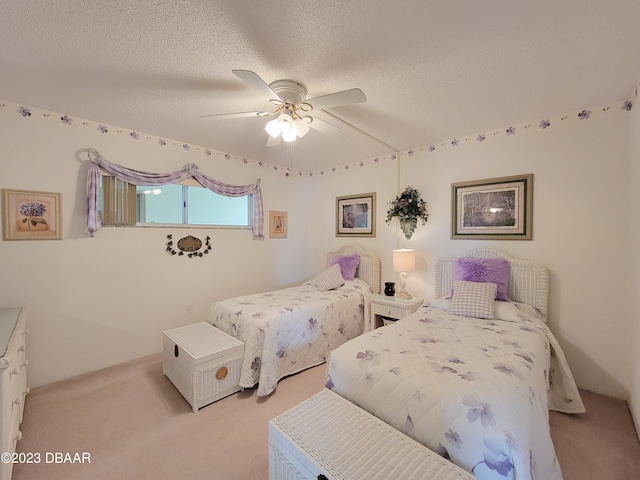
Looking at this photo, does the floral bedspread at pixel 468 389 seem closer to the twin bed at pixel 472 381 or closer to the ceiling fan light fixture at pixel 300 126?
the twin bed at pixel 472 381

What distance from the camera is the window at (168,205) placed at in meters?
2.64

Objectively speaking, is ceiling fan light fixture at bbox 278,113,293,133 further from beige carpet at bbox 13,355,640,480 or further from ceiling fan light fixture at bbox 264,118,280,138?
beige carpet at bbox 13,355,640,480

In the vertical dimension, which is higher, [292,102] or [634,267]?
[292,102]

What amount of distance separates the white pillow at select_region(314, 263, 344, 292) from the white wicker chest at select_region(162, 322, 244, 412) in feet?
4.23

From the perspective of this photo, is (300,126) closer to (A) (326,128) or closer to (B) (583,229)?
(A) (326,128)

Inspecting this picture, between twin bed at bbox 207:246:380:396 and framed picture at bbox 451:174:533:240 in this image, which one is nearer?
twin bed at bbox 207:246:380:396

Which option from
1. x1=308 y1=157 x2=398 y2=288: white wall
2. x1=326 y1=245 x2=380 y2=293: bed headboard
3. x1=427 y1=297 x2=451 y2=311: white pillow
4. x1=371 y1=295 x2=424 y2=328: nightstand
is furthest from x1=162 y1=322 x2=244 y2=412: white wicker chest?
x1=308 y1=157 x2=398 y2=288: white wall

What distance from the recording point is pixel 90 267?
8.37 feet

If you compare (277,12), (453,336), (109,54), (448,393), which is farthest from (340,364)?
(109,54)

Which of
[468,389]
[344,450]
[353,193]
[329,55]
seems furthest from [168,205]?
[468,389]

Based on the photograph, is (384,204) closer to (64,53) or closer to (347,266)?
(347,266)

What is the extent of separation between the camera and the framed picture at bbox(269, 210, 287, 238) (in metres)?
3.96

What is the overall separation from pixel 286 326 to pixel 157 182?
199cm

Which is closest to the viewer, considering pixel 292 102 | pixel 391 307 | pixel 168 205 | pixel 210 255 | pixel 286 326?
pixel 292 102
